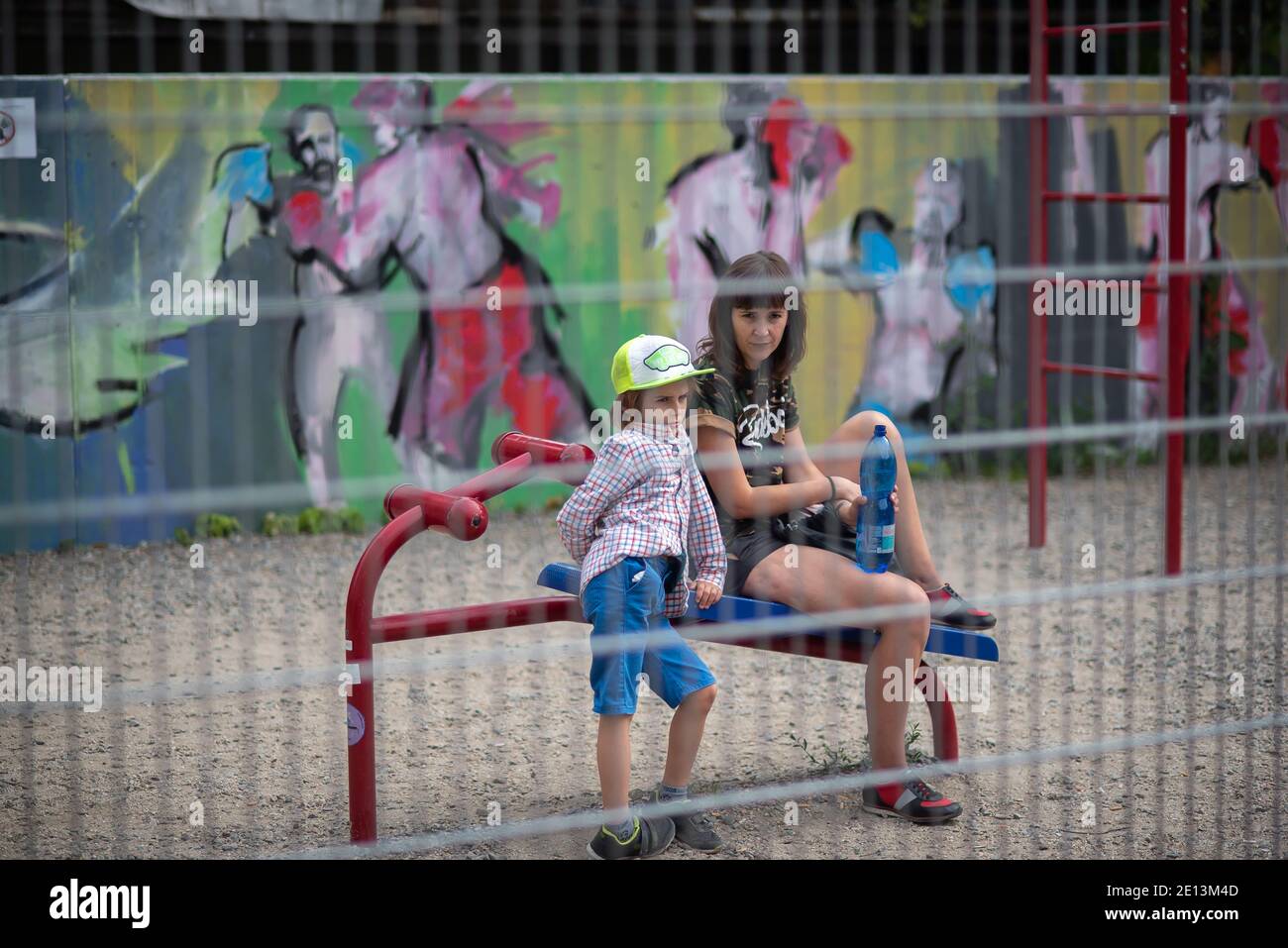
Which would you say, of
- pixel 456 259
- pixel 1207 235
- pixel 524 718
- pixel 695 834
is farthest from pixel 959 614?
pixel 1207 235

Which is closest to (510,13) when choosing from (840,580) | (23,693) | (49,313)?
(23,693)

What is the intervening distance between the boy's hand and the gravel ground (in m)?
0.29

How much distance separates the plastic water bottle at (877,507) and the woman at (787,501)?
4 cm

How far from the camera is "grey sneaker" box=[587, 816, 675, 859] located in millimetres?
3477

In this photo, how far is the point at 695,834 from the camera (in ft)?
12.0

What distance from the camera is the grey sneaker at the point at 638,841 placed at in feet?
11.4

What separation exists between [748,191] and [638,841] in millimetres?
5118

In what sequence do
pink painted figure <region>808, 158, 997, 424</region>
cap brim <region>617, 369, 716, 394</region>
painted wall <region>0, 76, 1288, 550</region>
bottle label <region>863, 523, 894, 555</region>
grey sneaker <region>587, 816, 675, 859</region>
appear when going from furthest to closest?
pink painted figure <region>808, 158, 997, 424</region> → painted wall <region>0, 76, 1288, 550</region> → bottle label <region>863, 523, 894, 555</region> → grey sneaker <region>587, 816, 675, 859</region> → cap brim <region>617, 369, 716, 394</region>

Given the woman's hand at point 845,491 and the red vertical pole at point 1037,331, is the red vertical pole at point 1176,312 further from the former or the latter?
the woman's hand at point 845,491

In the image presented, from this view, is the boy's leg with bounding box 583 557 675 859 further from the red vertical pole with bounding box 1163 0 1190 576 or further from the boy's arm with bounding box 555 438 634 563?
the red vertical pole with bounding box 1163 0 1190 576

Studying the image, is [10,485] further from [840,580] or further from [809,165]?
[809,165]

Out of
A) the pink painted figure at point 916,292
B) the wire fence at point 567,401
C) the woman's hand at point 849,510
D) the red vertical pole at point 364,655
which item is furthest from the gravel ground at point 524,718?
the pink painted figure at point 916,292

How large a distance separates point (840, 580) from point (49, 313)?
72.4 inches

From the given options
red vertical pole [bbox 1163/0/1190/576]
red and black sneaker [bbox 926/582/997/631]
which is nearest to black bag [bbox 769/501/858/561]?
red and black sneaker [bbox 926/582/997/631]
